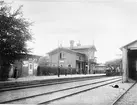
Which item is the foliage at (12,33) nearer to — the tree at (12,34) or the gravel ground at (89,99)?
the tree at (12,34)

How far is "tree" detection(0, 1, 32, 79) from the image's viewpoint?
1439 cm

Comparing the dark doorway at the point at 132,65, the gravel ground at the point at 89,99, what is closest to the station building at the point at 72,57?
the dark doorway at the point at 132,65

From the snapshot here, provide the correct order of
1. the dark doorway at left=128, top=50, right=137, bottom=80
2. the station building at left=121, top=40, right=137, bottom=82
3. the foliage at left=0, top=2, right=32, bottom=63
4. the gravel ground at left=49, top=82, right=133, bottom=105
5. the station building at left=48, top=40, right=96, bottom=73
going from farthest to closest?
the station building at left=48, top=40, right=96, bottom=73 → the dark doorway at left=128, top=50, right=137, bottom=80 → the station building at left=121, top=40, right=137, bottom=82 → the foliage at left=0, top=2, right=32, bottom=63 → the gravel ground at left=49, top=82, right=133, bottom=105

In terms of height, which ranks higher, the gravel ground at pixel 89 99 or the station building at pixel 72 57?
the station building at pixel 72 57

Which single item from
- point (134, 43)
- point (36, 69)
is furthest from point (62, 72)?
point (134, 43)

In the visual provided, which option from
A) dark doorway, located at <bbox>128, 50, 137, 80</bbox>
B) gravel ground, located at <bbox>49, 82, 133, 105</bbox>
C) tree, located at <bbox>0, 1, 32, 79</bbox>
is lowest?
gravel ground, located at <bbox>49, 82, 133, 105</bbox>

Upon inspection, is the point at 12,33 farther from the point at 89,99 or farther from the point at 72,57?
the point at 72,57

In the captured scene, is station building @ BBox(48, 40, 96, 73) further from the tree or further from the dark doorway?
the tree

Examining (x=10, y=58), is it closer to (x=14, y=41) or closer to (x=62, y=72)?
(x=14, y=41)

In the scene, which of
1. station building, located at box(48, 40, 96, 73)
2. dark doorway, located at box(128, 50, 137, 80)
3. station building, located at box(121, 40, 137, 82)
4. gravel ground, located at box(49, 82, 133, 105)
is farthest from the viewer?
station building, located at box(48, 40, 96, 73)

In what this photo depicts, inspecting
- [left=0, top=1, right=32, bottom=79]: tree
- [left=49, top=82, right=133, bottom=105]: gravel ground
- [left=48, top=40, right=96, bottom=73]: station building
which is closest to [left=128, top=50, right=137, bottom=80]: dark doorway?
[left=0, top=1, right=32, bottom=79]: tree

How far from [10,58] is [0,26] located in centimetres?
303

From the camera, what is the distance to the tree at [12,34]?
14.4 m

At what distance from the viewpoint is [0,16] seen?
14062 mm
